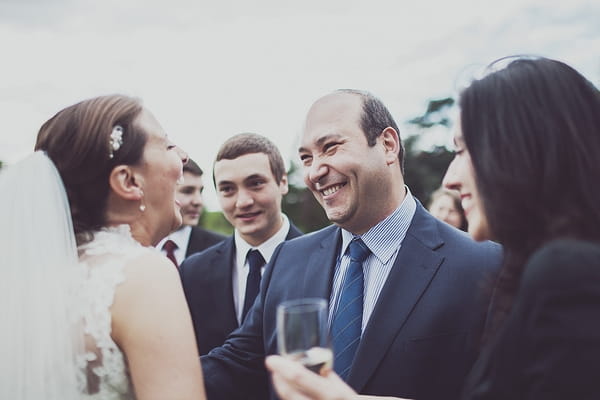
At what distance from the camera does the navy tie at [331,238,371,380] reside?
3.10 m

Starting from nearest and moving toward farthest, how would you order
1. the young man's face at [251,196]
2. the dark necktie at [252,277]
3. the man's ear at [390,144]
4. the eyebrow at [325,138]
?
the eyebrow at [325,138] → the man's ear at [390,144] → the dark necktie at [252,277] → the young man's face at [251,196]

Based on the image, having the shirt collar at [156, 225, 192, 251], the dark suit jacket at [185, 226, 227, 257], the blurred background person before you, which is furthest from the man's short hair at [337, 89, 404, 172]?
the shirt collar at [156, 225, 192, 251]

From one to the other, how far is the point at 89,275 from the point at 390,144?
2.40 meters

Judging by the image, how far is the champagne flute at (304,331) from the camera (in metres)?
1.73

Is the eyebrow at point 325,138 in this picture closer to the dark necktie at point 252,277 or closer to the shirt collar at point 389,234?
the shirt collar at point 389,234

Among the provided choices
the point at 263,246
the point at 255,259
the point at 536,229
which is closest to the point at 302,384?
the point at 536,229

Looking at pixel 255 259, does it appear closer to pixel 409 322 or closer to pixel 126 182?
pixel 409 322

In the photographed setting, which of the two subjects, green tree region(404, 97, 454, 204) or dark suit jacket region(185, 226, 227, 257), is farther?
green tree region(404, 97, 454, 204)

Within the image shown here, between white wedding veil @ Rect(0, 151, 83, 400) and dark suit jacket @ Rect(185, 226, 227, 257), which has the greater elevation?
white wedding veil @ Rect(0, 151, 83, 400)

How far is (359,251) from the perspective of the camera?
11.4 feet

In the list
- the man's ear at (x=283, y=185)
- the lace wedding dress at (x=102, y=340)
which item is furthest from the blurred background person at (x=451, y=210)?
the lace wedding dress at (x=102, y=340)

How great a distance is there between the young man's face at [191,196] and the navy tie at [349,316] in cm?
452

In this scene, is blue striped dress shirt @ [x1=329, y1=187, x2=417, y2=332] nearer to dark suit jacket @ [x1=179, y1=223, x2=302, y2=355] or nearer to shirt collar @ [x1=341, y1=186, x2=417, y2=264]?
shirt collar @ [x1=341, y1=186, x2=417, y2=264]

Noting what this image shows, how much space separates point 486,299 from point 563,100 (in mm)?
1435
